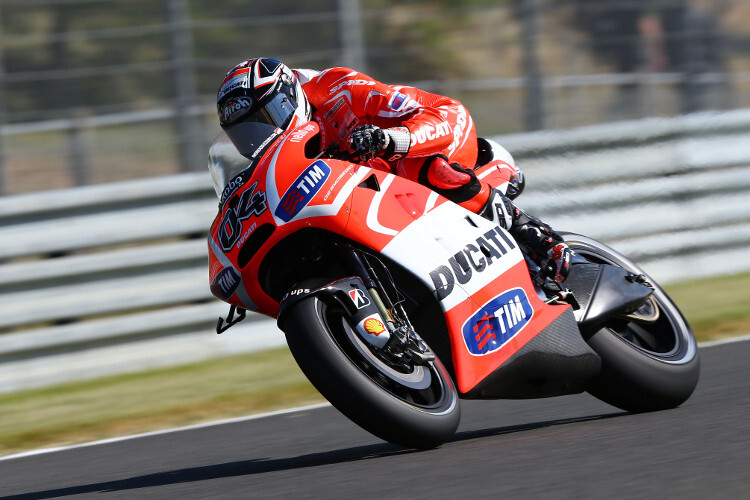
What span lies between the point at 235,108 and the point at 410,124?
2.16 ft

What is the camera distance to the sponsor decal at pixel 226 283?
4367 mm

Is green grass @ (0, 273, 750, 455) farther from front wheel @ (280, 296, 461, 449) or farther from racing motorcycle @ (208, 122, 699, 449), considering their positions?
front wheel @ (280, 296, 461, 449)

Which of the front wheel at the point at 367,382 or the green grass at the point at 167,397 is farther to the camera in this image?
the green grass at the point at 167,397

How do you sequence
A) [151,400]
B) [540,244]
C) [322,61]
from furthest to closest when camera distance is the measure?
[322,61] → [151,400] → [540,244]

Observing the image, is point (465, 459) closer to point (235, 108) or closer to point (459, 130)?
point (459, 130)

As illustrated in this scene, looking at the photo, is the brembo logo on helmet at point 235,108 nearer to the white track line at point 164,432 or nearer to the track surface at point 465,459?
the track surface at point 465,459

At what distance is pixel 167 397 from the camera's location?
6.76 meters

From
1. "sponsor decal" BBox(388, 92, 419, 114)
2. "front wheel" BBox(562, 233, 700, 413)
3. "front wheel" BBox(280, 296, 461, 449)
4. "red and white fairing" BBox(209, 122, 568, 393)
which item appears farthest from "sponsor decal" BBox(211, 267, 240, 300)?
"front wheel" BBox(562, 233, 700, 413)

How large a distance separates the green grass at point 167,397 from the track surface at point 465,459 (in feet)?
1.57

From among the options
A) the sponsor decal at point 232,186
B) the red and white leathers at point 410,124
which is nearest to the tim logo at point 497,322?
the red and white leathers at point 410,124

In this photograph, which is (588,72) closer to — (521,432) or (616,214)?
(616,214)

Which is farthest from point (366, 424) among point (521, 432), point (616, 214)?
point (616, 214)

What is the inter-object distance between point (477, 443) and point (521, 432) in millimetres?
329

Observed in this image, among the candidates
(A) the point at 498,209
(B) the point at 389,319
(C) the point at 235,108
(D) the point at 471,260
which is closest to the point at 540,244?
(A) the point at 498,209
